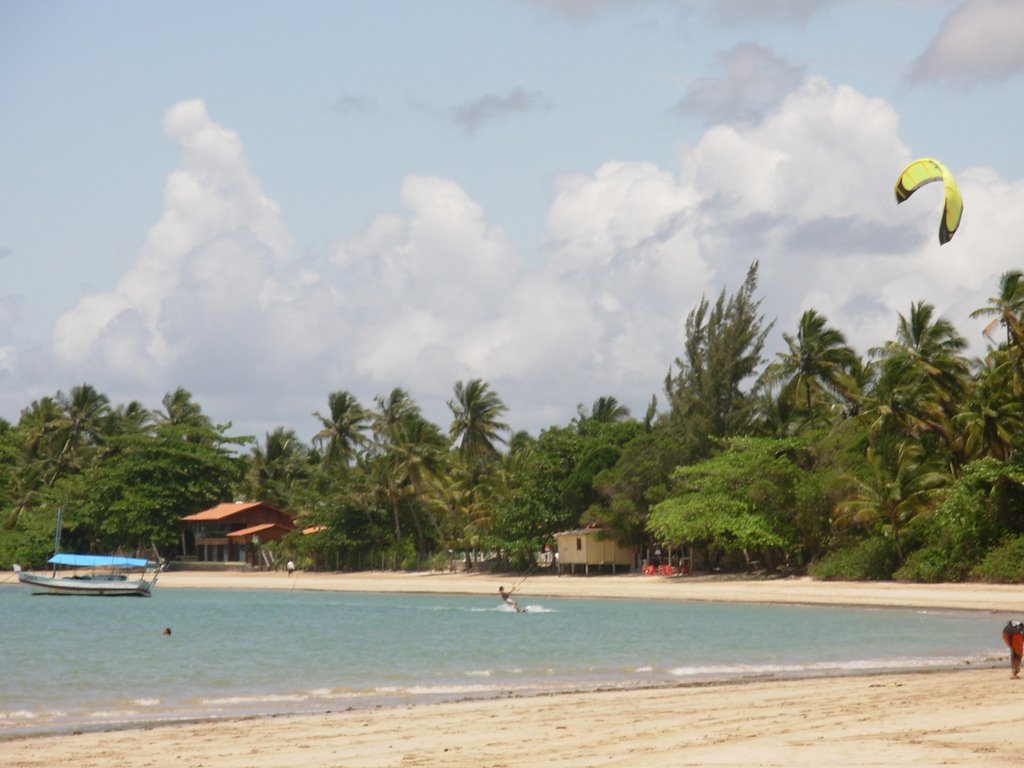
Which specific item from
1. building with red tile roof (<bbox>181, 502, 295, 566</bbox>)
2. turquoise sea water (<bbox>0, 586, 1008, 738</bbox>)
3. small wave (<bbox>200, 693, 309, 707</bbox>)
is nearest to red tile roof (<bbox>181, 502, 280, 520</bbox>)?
building with red tile roof (<bbox>181, 502, 295, 566</bbox>)

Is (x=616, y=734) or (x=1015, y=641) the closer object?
(x=616, y=734)

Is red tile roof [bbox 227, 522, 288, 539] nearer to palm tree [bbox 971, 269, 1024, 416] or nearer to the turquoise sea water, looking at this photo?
the turquoise sea water

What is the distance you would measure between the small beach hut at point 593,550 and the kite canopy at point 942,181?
48121mm

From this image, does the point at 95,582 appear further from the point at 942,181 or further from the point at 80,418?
the point at 942,181

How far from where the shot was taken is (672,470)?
57.3 m

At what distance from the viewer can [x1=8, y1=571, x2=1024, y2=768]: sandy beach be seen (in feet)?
37.2

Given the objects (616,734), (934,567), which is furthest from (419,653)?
(934,567)

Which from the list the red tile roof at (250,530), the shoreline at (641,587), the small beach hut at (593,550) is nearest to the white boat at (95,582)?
the shoreline at (641,587)

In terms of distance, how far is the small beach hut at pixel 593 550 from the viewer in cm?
6194

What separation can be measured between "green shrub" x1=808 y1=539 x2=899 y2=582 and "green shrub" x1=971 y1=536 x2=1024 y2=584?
4.64m

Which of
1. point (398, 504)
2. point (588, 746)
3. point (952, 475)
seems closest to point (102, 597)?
point (398, 504)

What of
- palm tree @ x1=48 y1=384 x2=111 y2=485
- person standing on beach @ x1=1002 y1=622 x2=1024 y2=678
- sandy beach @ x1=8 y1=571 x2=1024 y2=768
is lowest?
sandy beach @ x1=8 y1=571 x2=1024 y2=768

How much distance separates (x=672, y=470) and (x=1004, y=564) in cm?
1862

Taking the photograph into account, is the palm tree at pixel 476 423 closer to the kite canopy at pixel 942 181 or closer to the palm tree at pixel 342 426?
the palm tree at pixel 342 426
